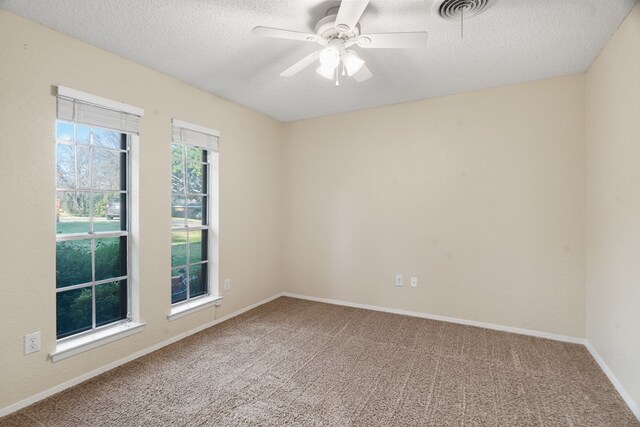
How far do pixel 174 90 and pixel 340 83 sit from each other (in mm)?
1590

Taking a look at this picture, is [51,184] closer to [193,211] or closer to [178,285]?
[193,211]

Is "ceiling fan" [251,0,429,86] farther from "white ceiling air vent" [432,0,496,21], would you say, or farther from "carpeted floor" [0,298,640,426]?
"carpeted floor" [0,298,640,426]

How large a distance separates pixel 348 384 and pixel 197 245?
2138 mm

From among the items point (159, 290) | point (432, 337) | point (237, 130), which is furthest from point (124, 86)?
point (432, 337)

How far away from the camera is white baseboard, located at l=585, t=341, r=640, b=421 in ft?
6.33

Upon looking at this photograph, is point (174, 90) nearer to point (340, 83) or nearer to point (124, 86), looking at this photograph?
point (124, 86)

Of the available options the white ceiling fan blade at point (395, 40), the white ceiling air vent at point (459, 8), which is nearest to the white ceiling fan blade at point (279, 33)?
the white ceiling fan blade at point (395, 40)

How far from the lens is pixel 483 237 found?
3312mm

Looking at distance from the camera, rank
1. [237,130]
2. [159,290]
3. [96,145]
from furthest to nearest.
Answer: [237,130]
[159,290]
[96,145]

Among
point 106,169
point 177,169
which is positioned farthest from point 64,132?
point 177,169

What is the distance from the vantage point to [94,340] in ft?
7.77

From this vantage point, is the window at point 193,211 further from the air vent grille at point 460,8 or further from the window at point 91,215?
the air vent grille at point 460,8

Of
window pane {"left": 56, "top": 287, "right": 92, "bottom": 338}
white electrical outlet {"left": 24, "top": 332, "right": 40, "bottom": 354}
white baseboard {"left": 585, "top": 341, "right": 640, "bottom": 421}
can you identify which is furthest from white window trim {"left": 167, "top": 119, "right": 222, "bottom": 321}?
white baseboard {"left": 585, "top": 341, "right": 640, "bottom": 421}

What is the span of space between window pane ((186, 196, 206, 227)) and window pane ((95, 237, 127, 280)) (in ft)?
2.33
